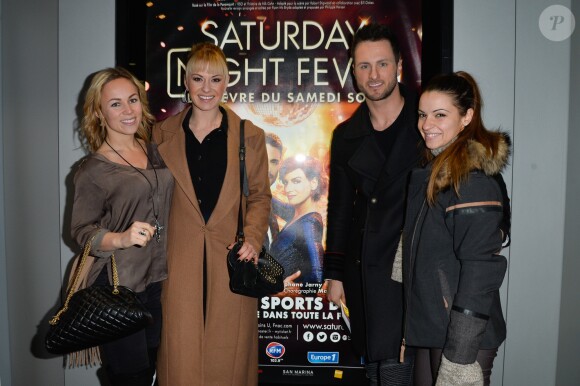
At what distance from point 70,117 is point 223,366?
1.85 meters

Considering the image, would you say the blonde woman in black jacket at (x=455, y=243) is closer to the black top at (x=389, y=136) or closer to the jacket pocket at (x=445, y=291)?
the jacket pocket at (x=445, y=291)

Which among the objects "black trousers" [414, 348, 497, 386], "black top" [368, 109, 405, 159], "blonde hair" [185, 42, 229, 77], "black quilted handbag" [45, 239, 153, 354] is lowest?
"black trousers" [414, 348, 497, 386]

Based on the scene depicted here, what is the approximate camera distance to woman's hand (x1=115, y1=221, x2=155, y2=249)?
2148 millimetres

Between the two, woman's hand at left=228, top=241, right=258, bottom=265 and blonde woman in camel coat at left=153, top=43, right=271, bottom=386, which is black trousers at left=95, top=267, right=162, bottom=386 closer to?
blonde woman in camel coat at left=153, top=43, right=271, bottom=386

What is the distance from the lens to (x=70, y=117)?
3.19 m

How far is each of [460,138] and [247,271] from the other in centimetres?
116

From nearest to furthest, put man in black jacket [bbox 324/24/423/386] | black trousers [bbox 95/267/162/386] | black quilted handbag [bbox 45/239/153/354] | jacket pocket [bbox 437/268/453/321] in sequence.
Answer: jacket pocket [bbox 437/268/453/321] < black quilted handbag [bbox 45/239/153/354] < black trousers [bbox 95/267/162/386] < man in black jacket [bbox 324/24/423/386]

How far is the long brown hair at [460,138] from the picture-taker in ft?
5.96

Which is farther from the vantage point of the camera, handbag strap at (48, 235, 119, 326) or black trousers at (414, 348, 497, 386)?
handbag strap at (48, 235, 119, 326)

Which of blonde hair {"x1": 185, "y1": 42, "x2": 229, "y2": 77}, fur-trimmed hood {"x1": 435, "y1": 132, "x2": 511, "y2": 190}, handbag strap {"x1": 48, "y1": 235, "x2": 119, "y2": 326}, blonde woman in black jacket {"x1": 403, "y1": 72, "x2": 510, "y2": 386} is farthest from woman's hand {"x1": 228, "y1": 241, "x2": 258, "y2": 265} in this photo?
fur-trimmed hood {"x1": 435, "y1": 132, "x2": 511, "y2": 190}

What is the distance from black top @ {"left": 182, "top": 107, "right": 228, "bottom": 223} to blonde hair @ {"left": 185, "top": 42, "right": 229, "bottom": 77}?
290mm

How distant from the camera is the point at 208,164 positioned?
2539 millimetres

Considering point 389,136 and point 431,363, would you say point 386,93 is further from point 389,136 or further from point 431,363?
point 431,363

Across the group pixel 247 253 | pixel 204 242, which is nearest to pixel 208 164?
pixel 204 242
